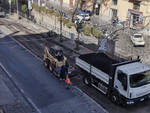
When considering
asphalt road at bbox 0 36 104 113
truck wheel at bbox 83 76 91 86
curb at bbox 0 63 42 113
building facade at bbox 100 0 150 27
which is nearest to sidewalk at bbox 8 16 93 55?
asphalt road at bbox 0 36 104 113

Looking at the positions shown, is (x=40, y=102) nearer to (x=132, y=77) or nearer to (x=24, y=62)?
(x=132, y=77)

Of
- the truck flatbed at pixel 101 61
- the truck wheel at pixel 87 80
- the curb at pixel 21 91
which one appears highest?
the truck flatbed at pixel 101 61

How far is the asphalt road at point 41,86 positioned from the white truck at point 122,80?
5.29 ft

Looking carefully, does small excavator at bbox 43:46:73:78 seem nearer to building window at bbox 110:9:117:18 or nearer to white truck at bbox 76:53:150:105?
white truck at bbox 76:53:150:105

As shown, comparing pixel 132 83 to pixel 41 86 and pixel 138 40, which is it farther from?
pixel 138 40

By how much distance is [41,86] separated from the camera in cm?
2286

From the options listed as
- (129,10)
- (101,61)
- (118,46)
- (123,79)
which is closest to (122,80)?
(123,79)

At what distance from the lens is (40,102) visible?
20.0 m

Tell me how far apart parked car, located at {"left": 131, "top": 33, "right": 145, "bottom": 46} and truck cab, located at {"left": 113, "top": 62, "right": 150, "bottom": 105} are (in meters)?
16.4

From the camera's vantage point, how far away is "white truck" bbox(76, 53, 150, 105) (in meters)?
18.3

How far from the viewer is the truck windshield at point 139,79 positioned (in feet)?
60.4

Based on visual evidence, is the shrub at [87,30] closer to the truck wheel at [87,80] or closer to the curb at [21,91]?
the curb at [21,91]

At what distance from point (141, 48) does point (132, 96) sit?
18257mm

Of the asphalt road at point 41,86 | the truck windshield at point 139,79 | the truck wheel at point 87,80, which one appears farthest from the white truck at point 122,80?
the asphalt road at point 41,86
